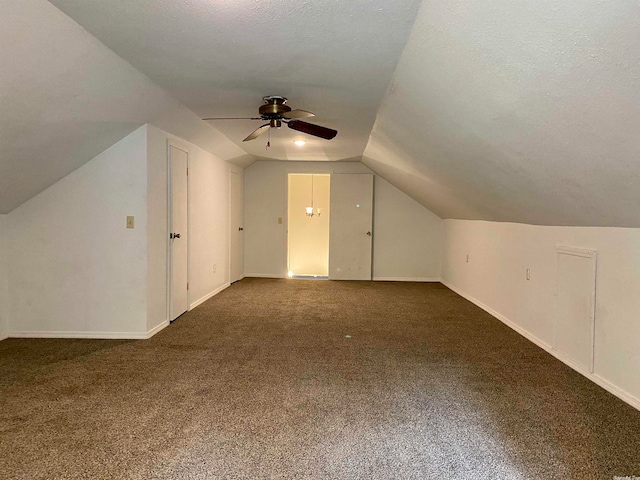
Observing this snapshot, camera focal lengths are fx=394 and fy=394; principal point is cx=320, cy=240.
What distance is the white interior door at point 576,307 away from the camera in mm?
2982

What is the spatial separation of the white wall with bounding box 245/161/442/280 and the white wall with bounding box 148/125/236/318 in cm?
70

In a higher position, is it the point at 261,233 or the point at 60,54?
the point at 60,54

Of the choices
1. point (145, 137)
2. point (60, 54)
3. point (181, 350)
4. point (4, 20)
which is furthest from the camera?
point (145, 137)

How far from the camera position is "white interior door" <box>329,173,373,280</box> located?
750cm

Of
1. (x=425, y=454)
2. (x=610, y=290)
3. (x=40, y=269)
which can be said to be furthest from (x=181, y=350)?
(x=610, y=290)

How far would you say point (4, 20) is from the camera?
193 cm

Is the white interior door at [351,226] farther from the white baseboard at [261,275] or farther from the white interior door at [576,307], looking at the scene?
the white interior door at [576,307]

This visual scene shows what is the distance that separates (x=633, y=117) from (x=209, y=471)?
A: 2.42m

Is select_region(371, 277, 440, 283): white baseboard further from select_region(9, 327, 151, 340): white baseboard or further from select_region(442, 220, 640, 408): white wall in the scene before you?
select_region(9, 327, 151, 340): white baseboard

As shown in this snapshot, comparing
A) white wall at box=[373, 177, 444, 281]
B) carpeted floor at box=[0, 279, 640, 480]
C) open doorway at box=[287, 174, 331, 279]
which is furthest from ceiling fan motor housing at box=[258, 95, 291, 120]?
open doorway at box=[287, 174, 331, 279]

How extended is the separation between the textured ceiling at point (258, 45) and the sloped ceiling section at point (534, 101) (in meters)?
0.21

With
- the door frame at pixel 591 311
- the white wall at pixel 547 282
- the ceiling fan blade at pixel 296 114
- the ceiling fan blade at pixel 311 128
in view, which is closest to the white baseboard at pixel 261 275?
the white wall at pixel 547 282

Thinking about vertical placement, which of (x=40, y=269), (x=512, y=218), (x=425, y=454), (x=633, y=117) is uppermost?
(x=633, y=117)

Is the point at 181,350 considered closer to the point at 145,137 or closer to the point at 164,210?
the point at 164,210
